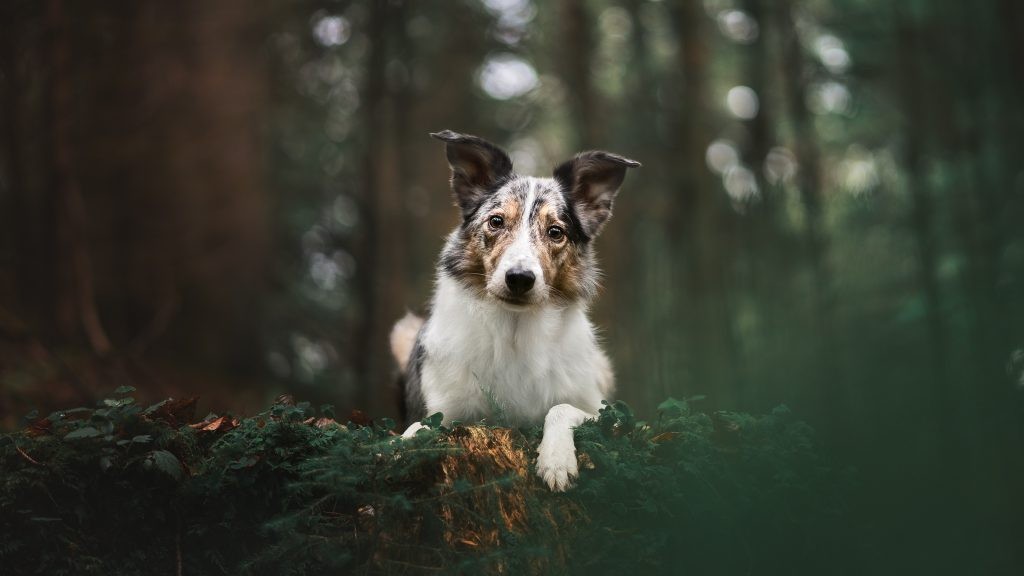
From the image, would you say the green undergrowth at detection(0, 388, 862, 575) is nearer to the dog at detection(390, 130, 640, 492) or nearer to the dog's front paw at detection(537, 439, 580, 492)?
the dog's front paw at detection(537, 439, 580, 492)

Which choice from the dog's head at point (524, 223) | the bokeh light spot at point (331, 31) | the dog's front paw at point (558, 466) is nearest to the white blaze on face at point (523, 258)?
the dog's head at point (524, 223)

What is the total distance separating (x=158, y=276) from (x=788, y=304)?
843 cm

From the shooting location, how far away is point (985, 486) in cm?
271

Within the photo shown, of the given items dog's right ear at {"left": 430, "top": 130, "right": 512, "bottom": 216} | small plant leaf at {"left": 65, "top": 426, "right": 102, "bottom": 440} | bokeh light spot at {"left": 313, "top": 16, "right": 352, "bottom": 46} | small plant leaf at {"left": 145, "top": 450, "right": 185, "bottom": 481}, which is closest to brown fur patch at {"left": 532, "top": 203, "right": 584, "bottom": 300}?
dog's right ear at {"left": 430, "top": 130, "right": 512, "bottom": 216}

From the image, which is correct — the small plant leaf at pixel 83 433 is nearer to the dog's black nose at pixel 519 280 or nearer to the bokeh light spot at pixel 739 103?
the dog's black nose at pixel 519 280

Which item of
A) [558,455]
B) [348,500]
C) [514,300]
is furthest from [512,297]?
[348,500]

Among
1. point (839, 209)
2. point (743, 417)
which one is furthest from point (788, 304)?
point (743, 417)

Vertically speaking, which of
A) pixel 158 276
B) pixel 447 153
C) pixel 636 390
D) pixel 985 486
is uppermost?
pixel 447 153

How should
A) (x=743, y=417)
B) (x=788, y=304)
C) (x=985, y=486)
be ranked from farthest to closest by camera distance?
(x=788, y=304) < (x=743, y=417) < (x=985, y=486)

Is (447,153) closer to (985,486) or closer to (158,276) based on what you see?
(985,486)

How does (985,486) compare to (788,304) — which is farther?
(788,304)

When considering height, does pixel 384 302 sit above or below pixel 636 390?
above

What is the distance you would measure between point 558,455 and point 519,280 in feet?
3.91

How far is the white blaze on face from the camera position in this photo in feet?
16.7
